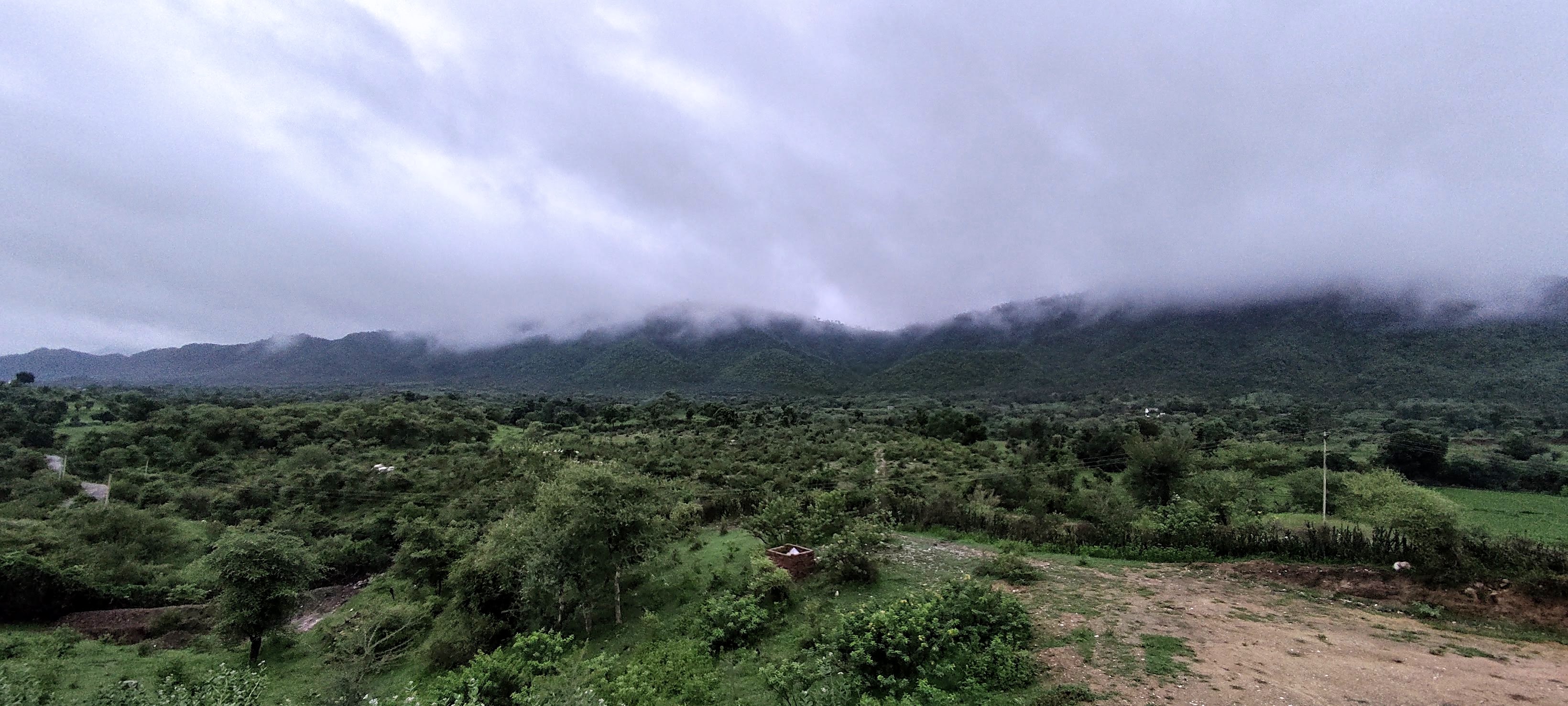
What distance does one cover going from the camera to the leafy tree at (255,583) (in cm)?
1702

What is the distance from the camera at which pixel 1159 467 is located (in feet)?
93.1

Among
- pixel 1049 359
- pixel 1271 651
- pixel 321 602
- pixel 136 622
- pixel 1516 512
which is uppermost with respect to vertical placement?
pixel 1049 359

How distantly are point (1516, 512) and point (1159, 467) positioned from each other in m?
19.2

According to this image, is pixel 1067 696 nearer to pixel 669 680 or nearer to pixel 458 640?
pixel 669 680

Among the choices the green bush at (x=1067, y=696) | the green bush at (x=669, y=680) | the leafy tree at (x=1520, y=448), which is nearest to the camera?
the green bush at (x=1067, y=696)

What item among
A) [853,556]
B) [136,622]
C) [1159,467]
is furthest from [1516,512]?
[136,622]

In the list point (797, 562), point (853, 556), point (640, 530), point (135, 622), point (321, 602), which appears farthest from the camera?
point (321, 602)

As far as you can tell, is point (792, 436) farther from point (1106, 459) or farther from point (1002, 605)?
point (1002, 605)

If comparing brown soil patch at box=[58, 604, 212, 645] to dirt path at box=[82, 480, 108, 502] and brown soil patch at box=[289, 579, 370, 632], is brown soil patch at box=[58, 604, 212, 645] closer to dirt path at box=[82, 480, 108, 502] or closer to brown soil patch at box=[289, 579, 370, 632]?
brown soil patch at box=[289, 579, 370, 632]

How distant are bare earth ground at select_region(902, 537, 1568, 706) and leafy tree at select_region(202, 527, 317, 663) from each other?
72.6 feet

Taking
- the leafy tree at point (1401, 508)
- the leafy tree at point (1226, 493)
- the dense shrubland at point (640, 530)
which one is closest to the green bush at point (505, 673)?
the dense shrubland at point (640, 530)

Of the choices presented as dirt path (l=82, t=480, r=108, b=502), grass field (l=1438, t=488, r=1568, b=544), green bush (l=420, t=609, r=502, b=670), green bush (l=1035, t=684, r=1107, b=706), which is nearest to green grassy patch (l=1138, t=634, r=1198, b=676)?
green bush (l=1035, t=684, r=1107, b=706)

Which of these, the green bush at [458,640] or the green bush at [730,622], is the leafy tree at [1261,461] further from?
the green bush at [458,640]

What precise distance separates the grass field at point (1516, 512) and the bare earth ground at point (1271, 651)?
44.8ft
